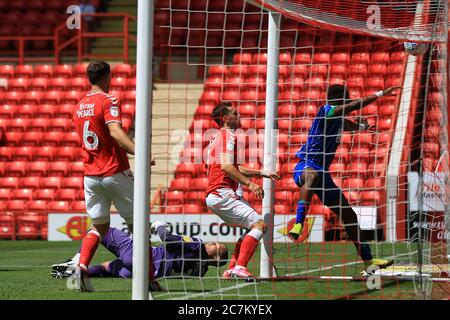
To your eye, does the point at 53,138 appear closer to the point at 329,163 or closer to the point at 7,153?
the point at 7,153

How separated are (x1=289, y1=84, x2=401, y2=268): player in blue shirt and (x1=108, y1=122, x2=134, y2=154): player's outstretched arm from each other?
2.29 metres

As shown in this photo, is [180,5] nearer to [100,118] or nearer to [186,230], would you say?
[186,230]

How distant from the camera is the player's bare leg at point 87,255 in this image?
8234 millimetres

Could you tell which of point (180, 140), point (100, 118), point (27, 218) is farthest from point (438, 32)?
point (27, 218)

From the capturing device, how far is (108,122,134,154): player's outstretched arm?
7.97 m

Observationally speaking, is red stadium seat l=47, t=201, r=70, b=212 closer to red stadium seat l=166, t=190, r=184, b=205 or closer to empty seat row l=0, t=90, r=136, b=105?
red stadium seat l=166, t=190, r=184, b=205

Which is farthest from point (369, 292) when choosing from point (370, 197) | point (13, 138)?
point (13, 138)

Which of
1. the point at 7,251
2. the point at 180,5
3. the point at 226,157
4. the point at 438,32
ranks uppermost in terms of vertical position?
the point at 180,5

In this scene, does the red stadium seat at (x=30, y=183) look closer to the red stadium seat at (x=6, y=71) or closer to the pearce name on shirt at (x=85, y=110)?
the red stadium seat at (x=6, y=71)

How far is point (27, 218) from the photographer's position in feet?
64.3

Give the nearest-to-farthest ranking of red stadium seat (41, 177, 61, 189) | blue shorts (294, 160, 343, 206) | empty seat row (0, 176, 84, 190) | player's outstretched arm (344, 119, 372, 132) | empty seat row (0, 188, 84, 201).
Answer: blue shorts (294, 160, 343, 206), player's outstretched arm (344, 119, 372, 132), empty seat row (0, 188, 84, 201), empty seat row (0, 176, 84, 190), red stadium seat (41, 177, 61, 189)

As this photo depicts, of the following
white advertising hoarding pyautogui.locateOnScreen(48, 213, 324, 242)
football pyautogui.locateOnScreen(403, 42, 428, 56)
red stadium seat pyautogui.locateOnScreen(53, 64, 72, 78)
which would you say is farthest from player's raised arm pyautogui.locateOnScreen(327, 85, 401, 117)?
red stadium seat pyautogui.locateOnScreen(53, 64, 72, 78)

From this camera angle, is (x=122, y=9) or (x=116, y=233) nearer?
(x=116, y=233)
